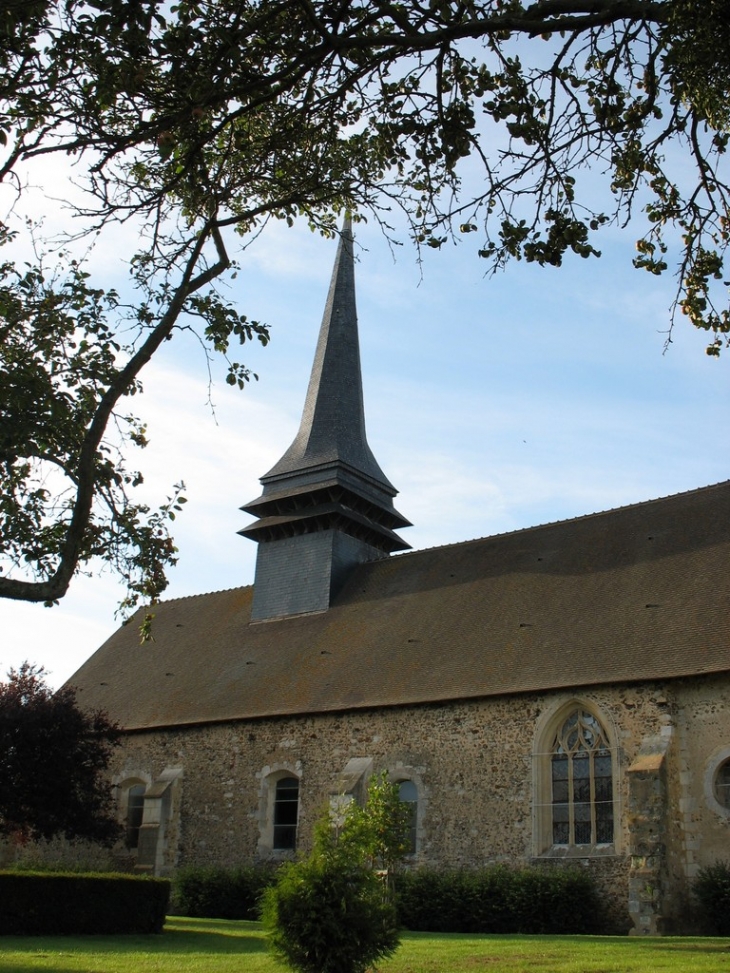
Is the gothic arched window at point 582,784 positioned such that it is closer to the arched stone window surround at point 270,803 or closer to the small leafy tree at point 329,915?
the arched stone window surround at point 270,803

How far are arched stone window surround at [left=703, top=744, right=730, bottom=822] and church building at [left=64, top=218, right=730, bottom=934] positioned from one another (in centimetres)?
3

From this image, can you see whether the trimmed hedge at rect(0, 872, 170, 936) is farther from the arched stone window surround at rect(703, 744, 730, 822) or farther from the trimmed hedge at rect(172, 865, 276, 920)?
Answer: the arched stone window surround at rect(703, 744, 730, 822)

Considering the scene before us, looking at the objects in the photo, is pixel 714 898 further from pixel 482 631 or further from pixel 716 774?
pixel 482 631

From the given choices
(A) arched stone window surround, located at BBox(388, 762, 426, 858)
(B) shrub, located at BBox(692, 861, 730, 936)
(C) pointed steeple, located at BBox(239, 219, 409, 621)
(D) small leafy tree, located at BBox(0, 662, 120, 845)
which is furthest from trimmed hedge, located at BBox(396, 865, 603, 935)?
(C) pointed steeple, located at BBox(239, 219, 409, 621)

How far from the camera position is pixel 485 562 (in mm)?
24109

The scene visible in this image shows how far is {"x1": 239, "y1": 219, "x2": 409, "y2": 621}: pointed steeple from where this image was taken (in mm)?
26953

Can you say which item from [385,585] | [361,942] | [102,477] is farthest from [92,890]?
[385,585]

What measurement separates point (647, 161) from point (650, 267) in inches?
41.3

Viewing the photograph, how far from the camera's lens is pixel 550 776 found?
18.3 m

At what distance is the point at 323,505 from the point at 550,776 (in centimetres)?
1096

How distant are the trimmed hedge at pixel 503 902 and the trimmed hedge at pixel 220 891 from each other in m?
3.67

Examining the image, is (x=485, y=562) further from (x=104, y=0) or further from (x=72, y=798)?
(x=104, y=0)

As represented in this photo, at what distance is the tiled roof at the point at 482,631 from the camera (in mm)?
18562

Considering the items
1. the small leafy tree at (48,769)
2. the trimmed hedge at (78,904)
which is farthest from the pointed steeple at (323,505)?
the trimmed hedge at (78,904)
